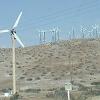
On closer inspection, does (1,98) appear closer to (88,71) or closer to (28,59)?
(88,71)

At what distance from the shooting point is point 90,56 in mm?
137500

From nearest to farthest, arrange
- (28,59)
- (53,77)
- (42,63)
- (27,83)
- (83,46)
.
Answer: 1. (27,83)
2. (53,77)
3. (42,63)
4. (28,59)
5. (83,46)

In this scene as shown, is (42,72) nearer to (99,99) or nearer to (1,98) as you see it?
(1,98)

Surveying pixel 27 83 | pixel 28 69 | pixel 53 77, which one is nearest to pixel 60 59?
pixel 28 69

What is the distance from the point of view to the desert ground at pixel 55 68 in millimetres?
92125

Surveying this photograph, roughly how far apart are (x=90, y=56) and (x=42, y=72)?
27355 millimetres

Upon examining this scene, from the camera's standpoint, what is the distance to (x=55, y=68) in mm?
119875

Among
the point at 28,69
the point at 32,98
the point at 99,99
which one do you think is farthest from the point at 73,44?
the point at 99,99

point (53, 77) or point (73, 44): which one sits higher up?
point (73, 44)

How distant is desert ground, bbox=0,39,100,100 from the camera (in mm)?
92125

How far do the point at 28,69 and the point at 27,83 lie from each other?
23.8 meters

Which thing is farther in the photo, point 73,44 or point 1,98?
point 73,44

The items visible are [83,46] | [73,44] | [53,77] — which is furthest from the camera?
[73,44]

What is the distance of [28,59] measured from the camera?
146500 millimetres
